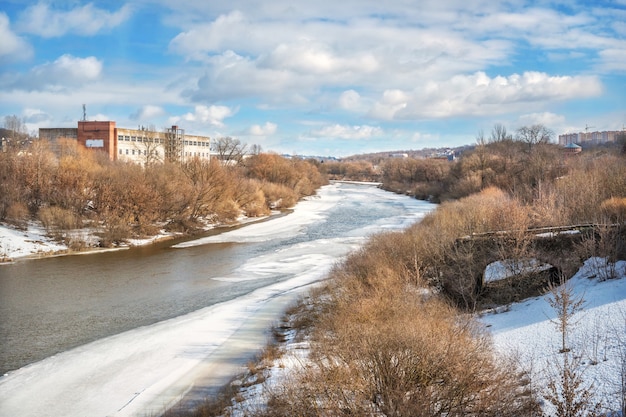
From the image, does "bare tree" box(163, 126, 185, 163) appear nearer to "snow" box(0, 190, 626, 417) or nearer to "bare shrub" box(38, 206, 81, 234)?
"bare shrub" box(38, 206, 81, 234)

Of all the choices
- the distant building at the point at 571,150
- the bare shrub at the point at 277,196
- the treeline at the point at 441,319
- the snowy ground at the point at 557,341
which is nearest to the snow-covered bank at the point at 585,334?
the snowy ground at the point at 557,341

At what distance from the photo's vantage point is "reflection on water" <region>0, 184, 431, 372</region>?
17.2 meters

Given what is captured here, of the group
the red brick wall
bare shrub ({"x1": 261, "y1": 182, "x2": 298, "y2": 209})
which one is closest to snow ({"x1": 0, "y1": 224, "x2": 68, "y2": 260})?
bare shrub ({"x1": 261, "y1": 182, "x2": 298, "y2": 209})

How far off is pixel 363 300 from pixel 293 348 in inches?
94.7

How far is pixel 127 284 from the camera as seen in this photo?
24.3 m

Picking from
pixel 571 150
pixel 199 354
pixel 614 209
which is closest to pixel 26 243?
pixel 199 354

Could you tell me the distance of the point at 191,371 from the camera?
13789 mm

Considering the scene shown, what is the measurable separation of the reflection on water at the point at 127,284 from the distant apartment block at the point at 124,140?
112 feet

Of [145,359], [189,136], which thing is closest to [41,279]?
[145,359]

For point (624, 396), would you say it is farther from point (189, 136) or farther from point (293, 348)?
point (189, 136)

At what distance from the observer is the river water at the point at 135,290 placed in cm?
1549

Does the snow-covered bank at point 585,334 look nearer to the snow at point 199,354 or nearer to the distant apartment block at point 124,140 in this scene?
the snow at point 199,354

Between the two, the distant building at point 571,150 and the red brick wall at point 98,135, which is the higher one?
the red brick wall at point 98,135

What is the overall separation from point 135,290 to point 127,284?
1456 millimetres
